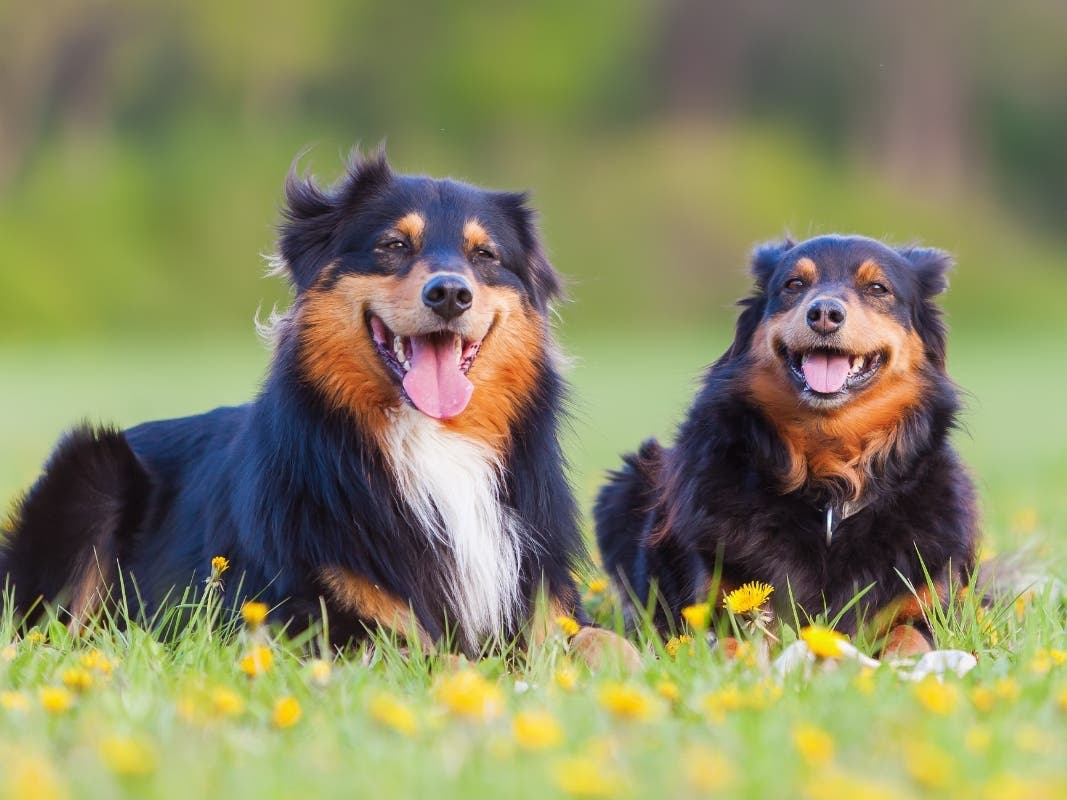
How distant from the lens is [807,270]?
488 cm

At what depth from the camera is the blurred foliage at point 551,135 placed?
98.6ft

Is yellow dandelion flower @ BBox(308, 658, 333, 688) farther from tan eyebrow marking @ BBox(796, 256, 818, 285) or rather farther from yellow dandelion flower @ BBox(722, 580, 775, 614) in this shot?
tan eyebrow marking @ BBox(796, 256, 818, 285)

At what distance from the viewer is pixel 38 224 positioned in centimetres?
3020

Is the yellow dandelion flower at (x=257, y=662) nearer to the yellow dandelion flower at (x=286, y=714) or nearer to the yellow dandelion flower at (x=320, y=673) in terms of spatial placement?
the yellow dandelion flower at (x=320, y=673)

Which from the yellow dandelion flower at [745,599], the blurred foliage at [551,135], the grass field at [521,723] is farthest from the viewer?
the blurred foliage at [551,135]

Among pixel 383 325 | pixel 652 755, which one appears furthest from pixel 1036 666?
pixel 383 325

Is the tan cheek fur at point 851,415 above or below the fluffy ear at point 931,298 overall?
below

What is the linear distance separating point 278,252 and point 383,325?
1.72 ft

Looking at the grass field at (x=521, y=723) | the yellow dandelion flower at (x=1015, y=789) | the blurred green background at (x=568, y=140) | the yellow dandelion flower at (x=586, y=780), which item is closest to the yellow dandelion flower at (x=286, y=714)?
the grass field at (x=521, y=723)

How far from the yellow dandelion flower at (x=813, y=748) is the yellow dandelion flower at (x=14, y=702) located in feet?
5.19

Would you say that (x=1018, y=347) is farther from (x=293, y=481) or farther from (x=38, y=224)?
(x=293, y=481)

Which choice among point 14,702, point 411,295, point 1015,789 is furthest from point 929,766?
point 411,295

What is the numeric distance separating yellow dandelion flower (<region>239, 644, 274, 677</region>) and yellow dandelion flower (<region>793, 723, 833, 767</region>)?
1.33 metres

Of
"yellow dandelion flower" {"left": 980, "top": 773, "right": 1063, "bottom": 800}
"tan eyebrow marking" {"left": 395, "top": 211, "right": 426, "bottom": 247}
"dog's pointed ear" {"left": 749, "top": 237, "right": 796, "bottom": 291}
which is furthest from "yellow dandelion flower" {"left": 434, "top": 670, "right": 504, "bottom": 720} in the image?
"dog's pointed ear" {"left": 749, "top": 237, "right": 796, "bottom": 291}
